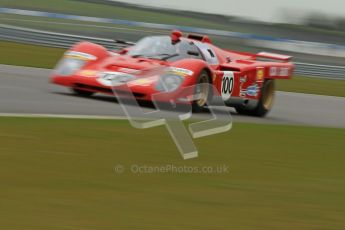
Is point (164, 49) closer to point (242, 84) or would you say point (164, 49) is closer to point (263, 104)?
point (242, 84)

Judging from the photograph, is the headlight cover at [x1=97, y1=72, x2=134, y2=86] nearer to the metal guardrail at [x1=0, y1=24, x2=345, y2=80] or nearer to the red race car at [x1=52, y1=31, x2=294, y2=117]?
the red race car at [x1=52, y1=31, x2=294, y2=117]

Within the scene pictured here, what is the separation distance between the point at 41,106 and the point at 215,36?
58.1 ft

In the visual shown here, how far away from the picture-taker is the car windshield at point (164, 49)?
415 inches

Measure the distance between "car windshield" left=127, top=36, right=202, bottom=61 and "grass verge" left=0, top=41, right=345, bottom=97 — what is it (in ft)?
18.8

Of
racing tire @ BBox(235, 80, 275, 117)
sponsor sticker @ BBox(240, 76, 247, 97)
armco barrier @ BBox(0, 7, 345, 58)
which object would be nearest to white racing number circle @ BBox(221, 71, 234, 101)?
sponsor sticker @ BBox(240, 76, 247, 97)

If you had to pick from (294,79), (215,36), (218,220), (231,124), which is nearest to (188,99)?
(231,124)

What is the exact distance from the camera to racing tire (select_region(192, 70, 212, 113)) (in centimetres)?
992

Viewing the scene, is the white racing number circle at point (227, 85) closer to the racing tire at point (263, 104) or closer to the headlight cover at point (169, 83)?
the racing tire at point (263, 104)

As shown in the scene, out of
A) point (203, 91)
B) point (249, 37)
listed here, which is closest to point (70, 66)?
point (203, 91)

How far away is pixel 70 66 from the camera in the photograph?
1015cm

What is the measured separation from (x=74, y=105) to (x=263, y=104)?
3.33 m

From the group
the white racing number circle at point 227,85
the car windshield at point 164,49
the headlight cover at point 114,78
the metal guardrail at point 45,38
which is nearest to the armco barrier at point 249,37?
the metal guardrail at point 45,38

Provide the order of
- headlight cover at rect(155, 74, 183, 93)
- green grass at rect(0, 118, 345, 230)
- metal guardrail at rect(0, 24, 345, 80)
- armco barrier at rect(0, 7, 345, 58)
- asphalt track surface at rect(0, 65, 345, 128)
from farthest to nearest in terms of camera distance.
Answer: armco barrier at rect(0, 7, 345, 58) < metal guardrail at rect(0, 24, 345, 80) < headlight cover at rect(155, 74, 183, 93) < asphalt track surface at rect(0, 65, 345, 128) < green grass at rect(0, 118, 345, 230)

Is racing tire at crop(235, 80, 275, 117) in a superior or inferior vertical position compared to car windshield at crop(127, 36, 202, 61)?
inferior
